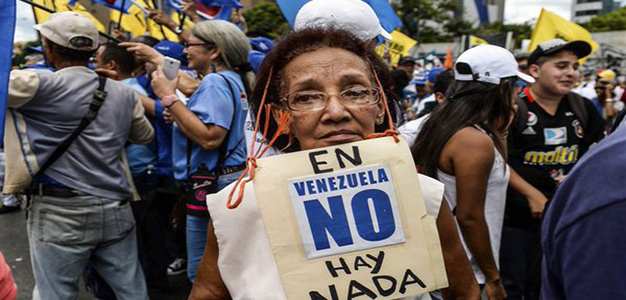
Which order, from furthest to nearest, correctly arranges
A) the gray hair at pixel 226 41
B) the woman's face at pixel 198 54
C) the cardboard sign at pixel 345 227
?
the woman's face at pixel 198 54 → the gray hair at pixel 226 41 → the cardboard sign at pixel 345 227

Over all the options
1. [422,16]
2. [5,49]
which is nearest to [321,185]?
[5,49]

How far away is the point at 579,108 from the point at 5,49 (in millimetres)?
3267

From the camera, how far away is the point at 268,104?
1.52 m

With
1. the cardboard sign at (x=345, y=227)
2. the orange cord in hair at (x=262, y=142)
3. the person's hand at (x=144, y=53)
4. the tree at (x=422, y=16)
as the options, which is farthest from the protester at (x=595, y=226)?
the tree at (x=422, y=16)

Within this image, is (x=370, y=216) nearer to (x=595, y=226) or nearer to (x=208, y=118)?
(x=595, y=226)

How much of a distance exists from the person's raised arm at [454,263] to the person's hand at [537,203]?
1764 millimetres

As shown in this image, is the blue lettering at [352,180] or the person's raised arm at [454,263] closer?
the blue lettering at [352,180]

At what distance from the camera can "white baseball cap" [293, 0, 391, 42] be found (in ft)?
5.92

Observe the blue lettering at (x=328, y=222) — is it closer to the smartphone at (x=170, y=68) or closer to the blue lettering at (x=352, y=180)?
the blue lettering at (x=352, y=180)

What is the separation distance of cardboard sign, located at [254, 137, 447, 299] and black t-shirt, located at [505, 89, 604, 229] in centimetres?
216

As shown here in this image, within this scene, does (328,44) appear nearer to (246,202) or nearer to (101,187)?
(246,202)

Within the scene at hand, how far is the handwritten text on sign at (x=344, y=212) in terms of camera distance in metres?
1.24

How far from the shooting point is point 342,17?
186 centimetres

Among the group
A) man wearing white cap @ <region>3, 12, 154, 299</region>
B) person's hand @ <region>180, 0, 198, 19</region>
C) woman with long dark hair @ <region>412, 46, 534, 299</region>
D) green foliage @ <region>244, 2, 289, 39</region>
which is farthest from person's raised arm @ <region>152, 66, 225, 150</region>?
green foliage @ <region>244, 2, 289, 39</region>
